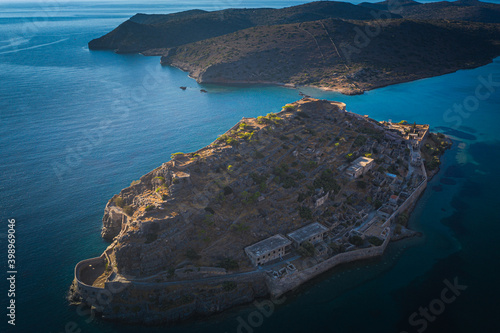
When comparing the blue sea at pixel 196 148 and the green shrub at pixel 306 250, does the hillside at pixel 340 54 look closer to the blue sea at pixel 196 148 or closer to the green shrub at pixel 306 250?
the blue sea at pixel 196 148

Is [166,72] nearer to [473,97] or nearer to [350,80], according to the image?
[350,80]

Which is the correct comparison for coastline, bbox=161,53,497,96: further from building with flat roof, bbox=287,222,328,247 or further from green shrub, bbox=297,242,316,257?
green shrub, bbox=297,242,316,257

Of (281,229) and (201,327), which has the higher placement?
(281,229)

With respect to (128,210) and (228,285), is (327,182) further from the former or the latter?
(128,210)

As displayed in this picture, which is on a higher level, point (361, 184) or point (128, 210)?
point (361, 184)

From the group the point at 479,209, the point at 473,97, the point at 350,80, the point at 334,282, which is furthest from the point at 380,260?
the point at 473,97

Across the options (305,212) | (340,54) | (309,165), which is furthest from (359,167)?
(340,54)

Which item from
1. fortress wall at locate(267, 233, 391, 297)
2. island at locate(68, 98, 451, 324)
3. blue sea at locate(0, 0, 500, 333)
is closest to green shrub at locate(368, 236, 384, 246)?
island at locate(68, 98, 451, 324)
